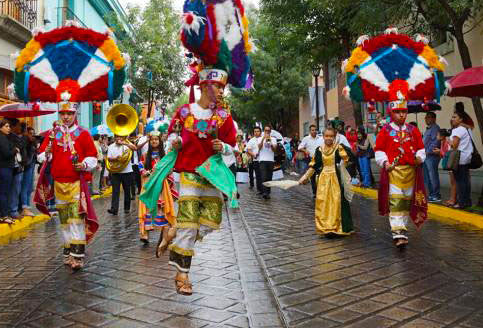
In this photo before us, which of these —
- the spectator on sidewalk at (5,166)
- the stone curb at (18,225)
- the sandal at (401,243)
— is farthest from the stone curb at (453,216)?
the spectator on sidewalk at (5,166)

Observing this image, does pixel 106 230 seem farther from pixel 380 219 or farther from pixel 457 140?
pixel 457 140

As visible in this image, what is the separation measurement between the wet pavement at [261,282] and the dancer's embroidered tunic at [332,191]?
0.24m

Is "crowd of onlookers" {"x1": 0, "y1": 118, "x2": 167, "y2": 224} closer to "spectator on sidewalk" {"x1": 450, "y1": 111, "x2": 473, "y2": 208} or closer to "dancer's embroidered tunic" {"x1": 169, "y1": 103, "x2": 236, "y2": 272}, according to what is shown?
"dancer's embroidered tunic" {"x1": 169, "y1": 103, "x2": 236, "y2": 272}

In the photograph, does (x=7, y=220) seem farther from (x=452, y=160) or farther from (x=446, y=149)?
(x=446, y=149)

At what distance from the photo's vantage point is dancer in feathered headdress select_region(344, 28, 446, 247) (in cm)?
704

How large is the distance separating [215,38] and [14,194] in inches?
254

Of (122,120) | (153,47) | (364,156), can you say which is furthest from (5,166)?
(153,47)

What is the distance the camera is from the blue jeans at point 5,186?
9219 mm

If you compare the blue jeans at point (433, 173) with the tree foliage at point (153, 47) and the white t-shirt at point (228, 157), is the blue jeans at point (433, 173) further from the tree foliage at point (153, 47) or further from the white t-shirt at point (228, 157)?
the tree foliage at point (153, 47)

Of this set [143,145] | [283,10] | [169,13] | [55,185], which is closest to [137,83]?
[169,13]

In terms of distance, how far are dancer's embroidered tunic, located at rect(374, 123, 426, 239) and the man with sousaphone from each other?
4869 millimetres

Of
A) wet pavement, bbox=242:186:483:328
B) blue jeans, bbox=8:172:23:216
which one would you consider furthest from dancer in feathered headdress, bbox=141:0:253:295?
blue jeans, bbox=8:172:23:216

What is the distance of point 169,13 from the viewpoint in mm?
28438

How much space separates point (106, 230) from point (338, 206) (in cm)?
401
